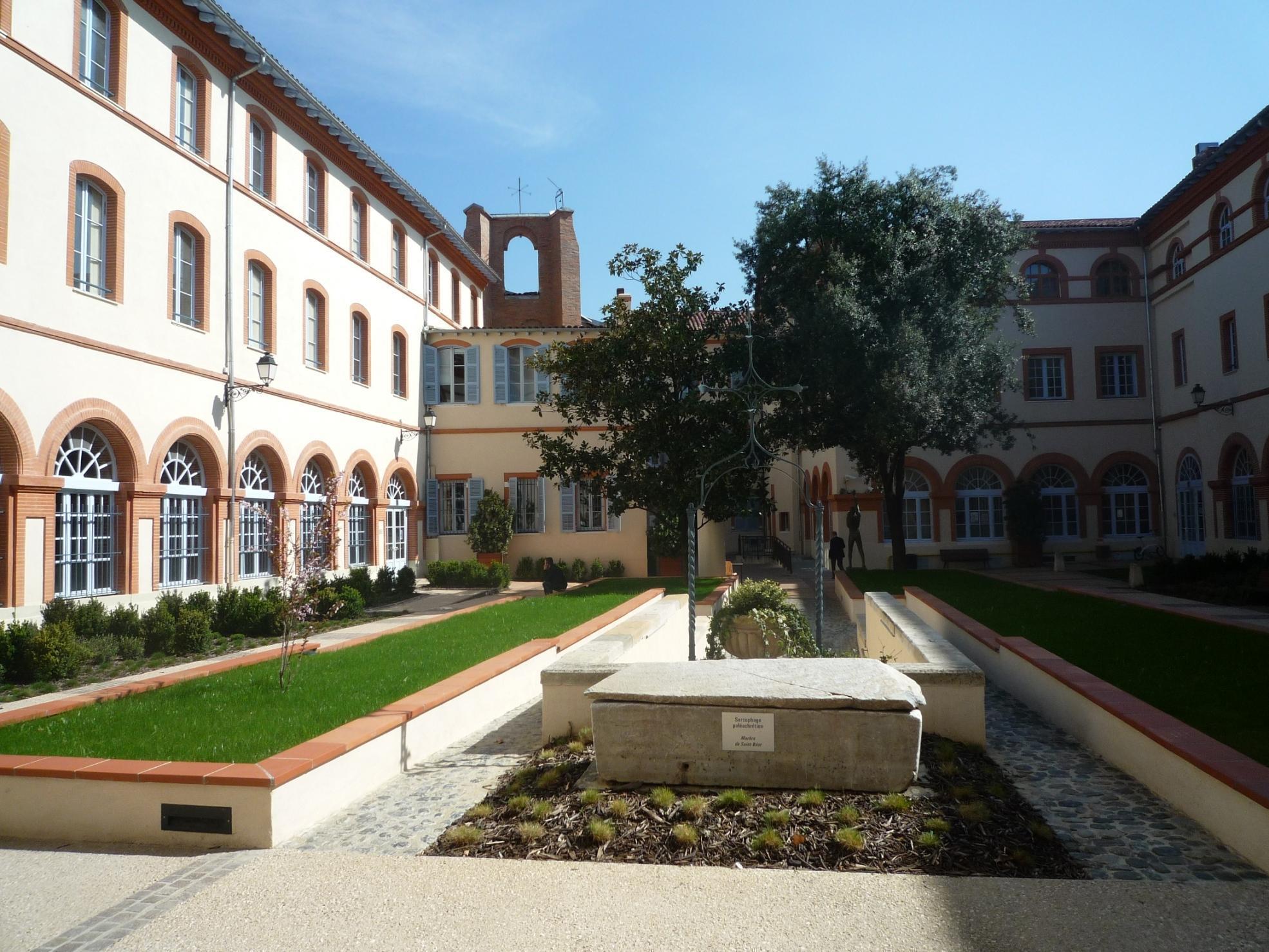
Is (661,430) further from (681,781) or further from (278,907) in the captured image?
(278,907)

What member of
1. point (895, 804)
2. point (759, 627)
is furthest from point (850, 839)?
point (759, 627)

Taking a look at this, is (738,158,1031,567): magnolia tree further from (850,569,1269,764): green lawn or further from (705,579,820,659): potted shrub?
(705,579,820,659): potted shrub

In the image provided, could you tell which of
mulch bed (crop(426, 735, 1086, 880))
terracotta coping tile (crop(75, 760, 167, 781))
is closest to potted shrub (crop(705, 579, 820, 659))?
mulch bed (crop(426, 735, 1086, 880))

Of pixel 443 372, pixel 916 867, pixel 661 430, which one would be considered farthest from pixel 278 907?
pixel 443 372

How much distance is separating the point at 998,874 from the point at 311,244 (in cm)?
1813

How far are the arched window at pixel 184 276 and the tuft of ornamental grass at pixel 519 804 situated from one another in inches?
489

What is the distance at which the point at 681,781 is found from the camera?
5199 millimetres

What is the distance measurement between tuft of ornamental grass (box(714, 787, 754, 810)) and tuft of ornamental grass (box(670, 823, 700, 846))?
13.8 inches

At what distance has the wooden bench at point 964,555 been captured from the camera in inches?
1032

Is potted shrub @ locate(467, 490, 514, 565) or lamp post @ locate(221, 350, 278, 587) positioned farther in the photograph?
potted shrub @ locate(467, 490, 514, 565)

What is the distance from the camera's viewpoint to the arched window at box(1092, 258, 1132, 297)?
2739 cm

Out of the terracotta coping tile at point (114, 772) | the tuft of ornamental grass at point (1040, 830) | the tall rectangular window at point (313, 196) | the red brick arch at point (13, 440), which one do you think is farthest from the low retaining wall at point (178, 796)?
the tall rectangular window at point (313, 196)

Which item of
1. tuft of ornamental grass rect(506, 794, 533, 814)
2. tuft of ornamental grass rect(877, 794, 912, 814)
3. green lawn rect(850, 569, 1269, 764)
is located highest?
green lawn rect(850, 569, 1269, 764)

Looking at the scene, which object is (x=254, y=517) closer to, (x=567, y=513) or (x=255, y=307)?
(x=255, y=307)
